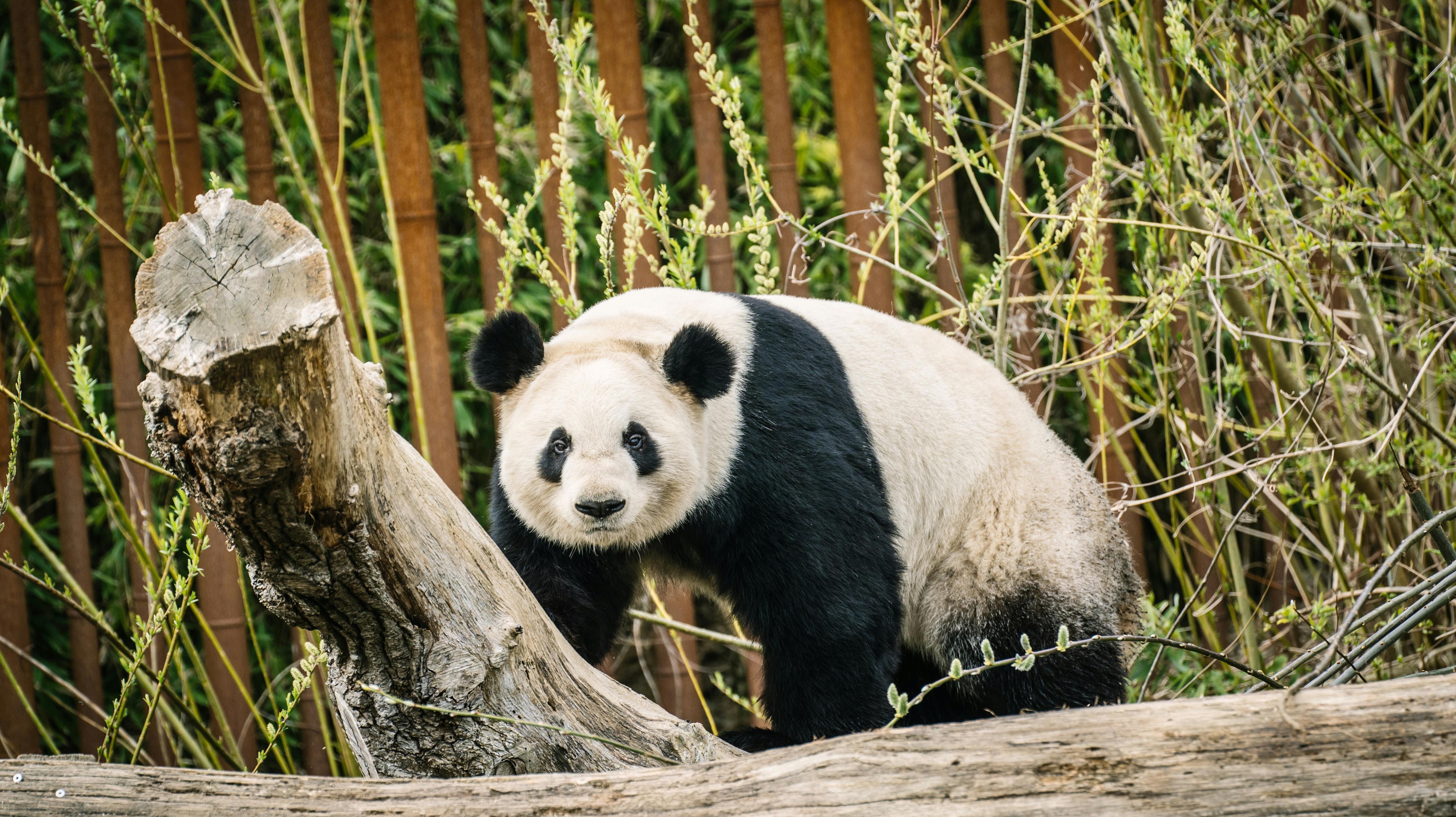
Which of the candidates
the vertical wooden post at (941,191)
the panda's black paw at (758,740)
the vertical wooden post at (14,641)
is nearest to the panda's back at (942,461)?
the vertical wooden post at (941,191)

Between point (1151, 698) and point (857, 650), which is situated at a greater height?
point (857, 650)

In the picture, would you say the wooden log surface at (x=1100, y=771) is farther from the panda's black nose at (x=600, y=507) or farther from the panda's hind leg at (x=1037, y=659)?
the panda's hind leg at (x=1037, y=659)

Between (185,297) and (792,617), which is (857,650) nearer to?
(792,617)

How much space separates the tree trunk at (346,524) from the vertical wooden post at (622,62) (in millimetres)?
1827

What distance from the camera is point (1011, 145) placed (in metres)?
2.66

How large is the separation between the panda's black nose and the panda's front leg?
355 millimetres

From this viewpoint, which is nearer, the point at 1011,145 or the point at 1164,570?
the point at 1011,145

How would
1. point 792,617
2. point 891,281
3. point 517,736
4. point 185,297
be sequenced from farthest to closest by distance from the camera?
point 891,281, point 792,617, point 517,736, point 185,297

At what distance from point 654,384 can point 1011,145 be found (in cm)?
104

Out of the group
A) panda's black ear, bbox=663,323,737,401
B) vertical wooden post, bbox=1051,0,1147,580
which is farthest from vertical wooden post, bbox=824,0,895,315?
panda's black ear, bbox=663,323,737,401

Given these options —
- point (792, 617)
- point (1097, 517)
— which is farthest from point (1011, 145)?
point (792, 617)

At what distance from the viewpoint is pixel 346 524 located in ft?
5.15

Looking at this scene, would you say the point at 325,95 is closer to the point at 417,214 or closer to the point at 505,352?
the point at 417,214

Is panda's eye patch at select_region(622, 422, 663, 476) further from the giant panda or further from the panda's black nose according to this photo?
the panda's black nose
